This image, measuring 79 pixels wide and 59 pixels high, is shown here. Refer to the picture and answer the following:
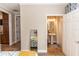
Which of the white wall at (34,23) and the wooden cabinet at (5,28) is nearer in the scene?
the white wall at (34,23)

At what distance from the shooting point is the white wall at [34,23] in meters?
4.66

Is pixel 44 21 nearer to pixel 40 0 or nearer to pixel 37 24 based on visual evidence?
pixel 37 24

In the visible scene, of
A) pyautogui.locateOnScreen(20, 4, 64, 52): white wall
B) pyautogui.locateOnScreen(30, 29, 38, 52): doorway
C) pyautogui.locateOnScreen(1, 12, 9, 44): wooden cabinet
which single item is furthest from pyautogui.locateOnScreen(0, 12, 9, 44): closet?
pyautogui.locateOnScreen(30, 29, 38, 52): doorway

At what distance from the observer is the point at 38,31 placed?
4691 millimetres

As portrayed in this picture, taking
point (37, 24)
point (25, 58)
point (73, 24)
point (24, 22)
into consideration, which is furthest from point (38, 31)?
point (25, 58)

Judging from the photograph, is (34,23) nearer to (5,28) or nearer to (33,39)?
(33,39)

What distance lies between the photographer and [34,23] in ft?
15.4

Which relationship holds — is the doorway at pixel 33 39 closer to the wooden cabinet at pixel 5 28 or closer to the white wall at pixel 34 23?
the white wall at pixel 34 23

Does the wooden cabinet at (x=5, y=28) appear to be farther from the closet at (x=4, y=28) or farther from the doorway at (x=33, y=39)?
the doorway at (x=33, y=39)

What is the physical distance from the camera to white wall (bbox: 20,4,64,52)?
466 centimetres

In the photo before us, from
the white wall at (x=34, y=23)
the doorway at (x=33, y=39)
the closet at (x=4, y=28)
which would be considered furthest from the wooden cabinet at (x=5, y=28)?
the doorway at (x=33, y=39)

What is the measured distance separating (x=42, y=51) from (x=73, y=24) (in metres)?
1.74

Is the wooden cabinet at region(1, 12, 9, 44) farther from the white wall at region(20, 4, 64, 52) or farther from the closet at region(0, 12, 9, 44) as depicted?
the white wall at region(20, 4, 64, 52)

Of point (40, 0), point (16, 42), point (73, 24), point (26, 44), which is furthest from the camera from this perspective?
point (16, 42)
